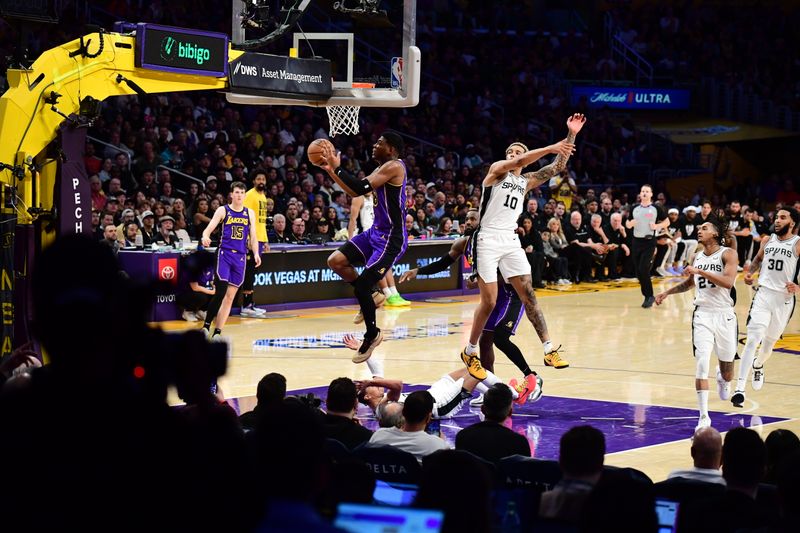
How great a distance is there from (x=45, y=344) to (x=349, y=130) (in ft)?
39.7

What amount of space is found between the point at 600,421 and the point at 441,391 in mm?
1502

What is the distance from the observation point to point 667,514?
5.04 m

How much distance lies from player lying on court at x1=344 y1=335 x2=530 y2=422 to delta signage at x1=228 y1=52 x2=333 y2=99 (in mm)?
3180

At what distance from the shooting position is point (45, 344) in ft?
9.20

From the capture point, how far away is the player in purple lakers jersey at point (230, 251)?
1422cm

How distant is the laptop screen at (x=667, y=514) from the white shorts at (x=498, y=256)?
6.20 m

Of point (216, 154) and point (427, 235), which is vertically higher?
point (216, 154)

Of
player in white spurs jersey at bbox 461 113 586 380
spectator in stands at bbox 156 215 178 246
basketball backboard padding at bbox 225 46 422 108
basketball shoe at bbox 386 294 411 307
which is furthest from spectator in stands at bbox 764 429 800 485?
basketball shoe at bbox 386 294 411 307

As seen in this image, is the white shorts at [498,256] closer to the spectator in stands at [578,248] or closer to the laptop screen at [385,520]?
the laptop screen at [385,520]

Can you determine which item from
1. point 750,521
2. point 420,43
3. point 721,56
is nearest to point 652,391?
point 750,521

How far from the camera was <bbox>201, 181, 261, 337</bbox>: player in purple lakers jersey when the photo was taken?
14.2 m

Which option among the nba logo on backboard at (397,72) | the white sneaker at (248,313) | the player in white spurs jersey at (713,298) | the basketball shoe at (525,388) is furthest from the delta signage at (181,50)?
the white sneaker at (248,313)

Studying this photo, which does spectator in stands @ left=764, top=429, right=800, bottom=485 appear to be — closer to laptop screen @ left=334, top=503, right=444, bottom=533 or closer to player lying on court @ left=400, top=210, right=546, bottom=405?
laptop screen @ left=334, top=503, right=444, bottom=533

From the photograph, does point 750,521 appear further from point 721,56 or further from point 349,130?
point 721,56
